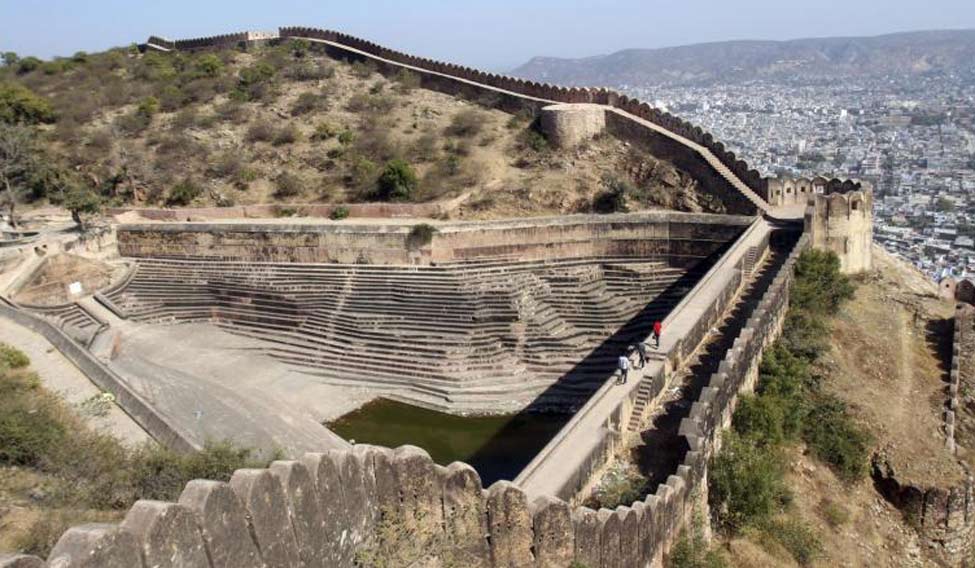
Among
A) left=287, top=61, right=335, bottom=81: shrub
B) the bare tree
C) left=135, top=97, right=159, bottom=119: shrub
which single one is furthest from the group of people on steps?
left=135, top=97, right=159, bottom=119: shrub

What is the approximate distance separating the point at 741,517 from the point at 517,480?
3120 mm

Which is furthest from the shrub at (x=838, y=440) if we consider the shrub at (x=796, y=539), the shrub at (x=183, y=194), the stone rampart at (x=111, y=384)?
the shrub at (x=183, y=194)

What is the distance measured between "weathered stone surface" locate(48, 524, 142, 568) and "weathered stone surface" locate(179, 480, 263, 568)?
382 mm

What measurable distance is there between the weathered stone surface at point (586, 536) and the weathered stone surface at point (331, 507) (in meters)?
2.35

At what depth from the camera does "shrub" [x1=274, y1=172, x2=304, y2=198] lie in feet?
78.3

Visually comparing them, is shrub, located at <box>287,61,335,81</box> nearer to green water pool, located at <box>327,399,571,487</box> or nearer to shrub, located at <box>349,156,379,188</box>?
shrub, located at <box>349,156,379,188</box>

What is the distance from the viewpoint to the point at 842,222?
16703 mm

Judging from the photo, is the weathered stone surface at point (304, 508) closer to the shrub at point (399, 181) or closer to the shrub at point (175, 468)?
the shrub at point (175, 468)

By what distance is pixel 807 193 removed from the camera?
1877 centimetres

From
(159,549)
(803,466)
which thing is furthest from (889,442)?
(159,549)

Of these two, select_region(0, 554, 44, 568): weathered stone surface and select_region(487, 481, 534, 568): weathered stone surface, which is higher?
select_region(0, 554, 44, 568): weathered stone surface

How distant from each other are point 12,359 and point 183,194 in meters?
10.1

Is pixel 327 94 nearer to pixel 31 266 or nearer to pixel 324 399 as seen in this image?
pixel 31 266

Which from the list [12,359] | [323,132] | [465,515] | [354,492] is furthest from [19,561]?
[323,132]
